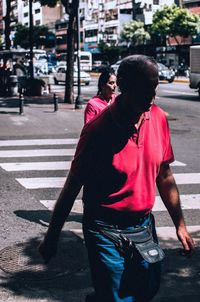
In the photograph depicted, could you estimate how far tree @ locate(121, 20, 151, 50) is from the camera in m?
72.6

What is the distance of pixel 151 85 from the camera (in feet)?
9.09

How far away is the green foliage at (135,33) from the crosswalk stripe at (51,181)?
64772 millimetres

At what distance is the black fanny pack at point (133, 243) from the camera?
9.49 ft

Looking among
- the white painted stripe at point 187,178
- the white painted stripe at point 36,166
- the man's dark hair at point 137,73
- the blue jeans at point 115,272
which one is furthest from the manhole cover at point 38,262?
the white painted stripe at point 36,166

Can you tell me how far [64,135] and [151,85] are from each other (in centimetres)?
1265

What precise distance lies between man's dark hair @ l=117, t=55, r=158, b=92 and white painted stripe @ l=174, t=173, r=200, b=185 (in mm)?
6454

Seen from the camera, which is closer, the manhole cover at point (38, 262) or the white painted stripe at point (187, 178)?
the manhole cover at point (38, 262)

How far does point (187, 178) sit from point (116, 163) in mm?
6780

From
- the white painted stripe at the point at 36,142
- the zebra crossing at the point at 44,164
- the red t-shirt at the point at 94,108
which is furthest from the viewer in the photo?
the white painted stripe at the point at 36,142

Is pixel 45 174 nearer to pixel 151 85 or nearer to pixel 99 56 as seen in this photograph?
pixel 151 85

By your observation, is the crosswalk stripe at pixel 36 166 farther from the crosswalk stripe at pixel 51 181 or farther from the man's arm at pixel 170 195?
the man's arm at pixel 170 195

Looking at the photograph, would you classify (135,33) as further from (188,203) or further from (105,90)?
(105,90)

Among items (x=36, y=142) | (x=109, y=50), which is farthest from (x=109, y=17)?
(x=36, y=142)

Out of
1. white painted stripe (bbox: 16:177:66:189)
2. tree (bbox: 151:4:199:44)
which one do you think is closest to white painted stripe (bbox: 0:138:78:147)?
white painted stripe (bbox: 16:177:66:189)
